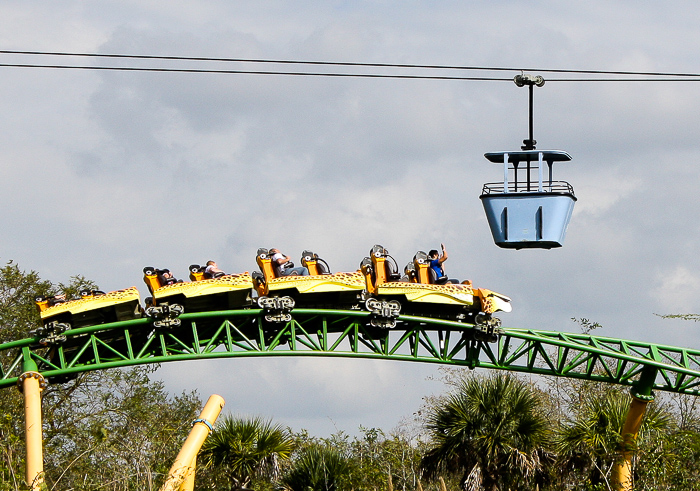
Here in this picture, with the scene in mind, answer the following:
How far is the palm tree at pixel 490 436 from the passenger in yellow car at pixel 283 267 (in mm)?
4292

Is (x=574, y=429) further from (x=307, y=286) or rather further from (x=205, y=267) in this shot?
(x=205, y=267)

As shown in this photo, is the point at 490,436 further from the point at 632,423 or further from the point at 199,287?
the point at 199,287

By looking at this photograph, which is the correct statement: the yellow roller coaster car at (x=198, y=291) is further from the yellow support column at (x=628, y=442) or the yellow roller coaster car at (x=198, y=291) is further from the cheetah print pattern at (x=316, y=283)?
the yellow support column at (x=628, y=442)

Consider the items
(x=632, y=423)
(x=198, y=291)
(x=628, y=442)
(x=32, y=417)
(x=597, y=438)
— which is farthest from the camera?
(x=632, y=423)

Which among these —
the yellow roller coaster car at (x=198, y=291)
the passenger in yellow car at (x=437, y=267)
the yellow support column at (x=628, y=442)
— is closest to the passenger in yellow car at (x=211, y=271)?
the yellow roller coaster car at (x=198, y=291)

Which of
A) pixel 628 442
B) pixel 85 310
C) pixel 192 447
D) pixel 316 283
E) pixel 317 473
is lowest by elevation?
pixel 192 447

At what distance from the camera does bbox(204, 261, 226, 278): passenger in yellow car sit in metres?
21.3

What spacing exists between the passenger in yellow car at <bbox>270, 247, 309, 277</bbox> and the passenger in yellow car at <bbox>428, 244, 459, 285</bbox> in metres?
2.43

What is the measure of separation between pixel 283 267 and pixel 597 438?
672 centimetres

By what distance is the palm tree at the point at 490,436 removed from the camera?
2236 centimetres

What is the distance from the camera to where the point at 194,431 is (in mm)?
15477

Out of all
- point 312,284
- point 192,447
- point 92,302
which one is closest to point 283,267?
point 312,284

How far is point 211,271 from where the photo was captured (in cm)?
2138

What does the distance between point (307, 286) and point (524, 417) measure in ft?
17.2
